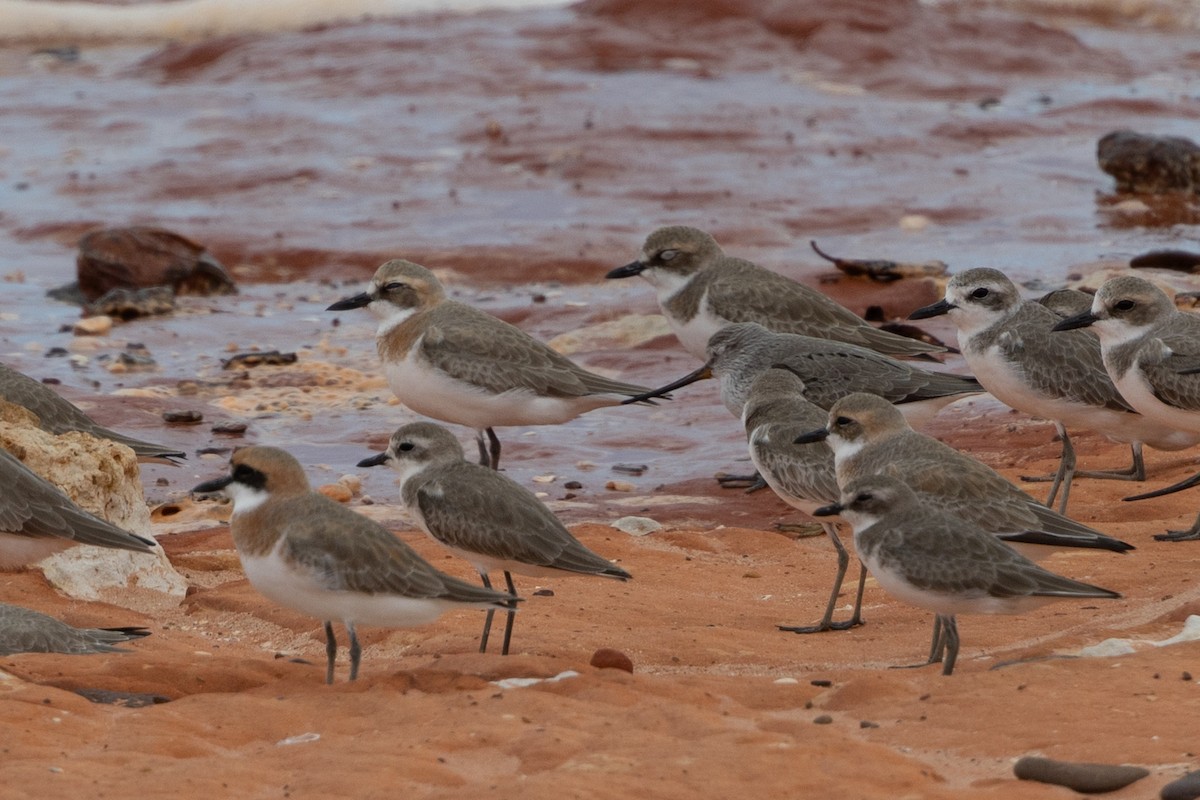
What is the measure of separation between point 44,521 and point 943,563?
13.9 feet

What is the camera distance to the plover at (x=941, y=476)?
7707mm

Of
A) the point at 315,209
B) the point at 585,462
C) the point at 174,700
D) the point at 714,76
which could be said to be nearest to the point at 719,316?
the point at 585,462

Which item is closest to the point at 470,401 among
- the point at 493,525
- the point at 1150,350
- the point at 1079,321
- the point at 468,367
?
the point at 468,367

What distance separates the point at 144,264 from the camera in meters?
17.2

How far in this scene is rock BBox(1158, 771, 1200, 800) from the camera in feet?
18.3

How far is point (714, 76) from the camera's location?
26938 mm

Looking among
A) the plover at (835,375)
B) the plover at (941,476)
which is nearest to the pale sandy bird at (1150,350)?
the plover at (835,375)

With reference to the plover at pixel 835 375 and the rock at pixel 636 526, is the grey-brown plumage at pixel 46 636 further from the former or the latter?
the plover at pixel 835 375

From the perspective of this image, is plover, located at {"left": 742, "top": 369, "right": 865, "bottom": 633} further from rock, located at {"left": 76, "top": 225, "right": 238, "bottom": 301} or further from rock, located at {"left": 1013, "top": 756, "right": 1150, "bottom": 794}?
rock, located at {"left": 76, "top": 225, "right": 238, "bottom": 301}

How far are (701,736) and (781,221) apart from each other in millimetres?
13591

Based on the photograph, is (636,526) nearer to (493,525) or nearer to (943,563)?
(493,525)

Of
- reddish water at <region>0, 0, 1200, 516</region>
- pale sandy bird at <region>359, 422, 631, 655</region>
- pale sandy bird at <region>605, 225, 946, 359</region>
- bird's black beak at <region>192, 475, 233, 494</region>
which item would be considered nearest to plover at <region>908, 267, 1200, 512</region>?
pale sandy bird at <region>605, 225, 946, 359</region>

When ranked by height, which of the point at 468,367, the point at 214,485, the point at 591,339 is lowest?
the point at 591,339

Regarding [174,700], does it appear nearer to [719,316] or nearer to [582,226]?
[719,316]
